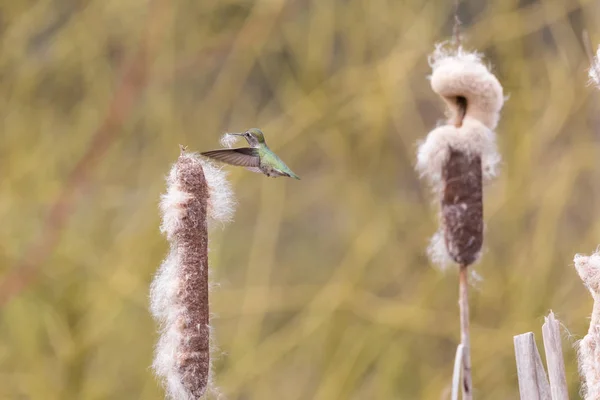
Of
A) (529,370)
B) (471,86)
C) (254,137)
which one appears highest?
(471,86)

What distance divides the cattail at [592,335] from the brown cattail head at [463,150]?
0.14 metres

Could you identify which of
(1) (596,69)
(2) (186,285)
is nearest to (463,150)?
(1) (596,69)

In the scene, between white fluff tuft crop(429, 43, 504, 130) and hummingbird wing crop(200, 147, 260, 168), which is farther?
white fluff tuft crop(429, 43, 504, 130)

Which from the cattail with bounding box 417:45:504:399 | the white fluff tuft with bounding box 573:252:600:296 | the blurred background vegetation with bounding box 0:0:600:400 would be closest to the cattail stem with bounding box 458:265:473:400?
the cattail with bounding box 417:45:504:399

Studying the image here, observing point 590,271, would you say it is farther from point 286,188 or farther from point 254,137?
point 286,188

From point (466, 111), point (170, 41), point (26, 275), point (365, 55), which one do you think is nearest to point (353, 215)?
point (365, 55)

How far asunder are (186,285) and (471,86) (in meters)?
0.29

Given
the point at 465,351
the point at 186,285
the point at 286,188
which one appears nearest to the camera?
the point at 186,285

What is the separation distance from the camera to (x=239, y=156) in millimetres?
440

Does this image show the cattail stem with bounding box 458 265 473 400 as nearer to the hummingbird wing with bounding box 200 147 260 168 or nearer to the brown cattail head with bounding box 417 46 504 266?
the brown cattail head with bounding box 417 46 504 266

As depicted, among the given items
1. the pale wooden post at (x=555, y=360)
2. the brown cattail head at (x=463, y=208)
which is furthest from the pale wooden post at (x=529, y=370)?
the brown cattail head at (x=463, y=208)

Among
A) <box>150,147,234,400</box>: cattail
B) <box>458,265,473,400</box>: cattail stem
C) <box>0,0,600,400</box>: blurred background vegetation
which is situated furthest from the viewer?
<box>0,0,600,400</box>: blurred background vegetation

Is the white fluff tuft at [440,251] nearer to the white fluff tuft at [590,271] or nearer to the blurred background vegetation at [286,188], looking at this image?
the white fluff tuft at [590,271]

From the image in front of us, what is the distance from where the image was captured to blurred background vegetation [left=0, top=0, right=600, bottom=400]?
142 centimetres
